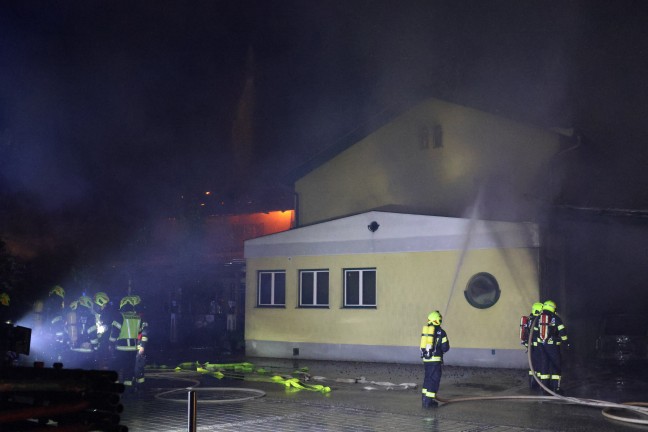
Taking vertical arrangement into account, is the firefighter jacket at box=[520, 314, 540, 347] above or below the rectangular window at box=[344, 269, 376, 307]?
below

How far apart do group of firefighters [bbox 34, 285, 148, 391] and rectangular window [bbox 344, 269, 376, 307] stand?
6.68 metres

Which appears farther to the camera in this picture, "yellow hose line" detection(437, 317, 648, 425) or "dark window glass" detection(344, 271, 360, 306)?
"dark window glass" detection(344, 271, 360, 306)

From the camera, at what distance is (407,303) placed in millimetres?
17297

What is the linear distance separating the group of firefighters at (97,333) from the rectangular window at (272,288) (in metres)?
6.27

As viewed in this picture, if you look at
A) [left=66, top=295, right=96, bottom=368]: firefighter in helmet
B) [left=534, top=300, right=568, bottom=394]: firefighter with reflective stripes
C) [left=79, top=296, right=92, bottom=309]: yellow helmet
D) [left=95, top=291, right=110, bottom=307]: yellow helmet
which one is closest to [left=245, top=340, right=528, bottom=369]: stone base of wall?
[left=534, top=300, right=568, bottom=394]: firefighter with reflective stripes

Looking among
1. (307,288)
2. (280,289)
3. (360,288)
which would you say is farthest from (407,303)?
(280,289)

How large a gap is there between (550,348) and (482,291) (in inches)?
171

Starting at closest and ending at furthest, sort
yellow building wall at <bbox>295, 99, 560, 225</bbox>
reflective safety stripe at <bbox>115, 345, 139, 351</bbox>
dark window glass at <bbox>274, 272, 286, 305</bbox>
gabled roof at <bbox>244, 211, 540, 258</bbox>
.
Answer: reflective safety stripe at <bbox>115, 345, 139, 351</bbox>, gabled roof at <bbox>244, 211, 540, 258</bbox>, dark window glass at <bbox>274, 272, 286, 305</bbox>, yellow building wall at <bbox>295, 99, 560, 225</bbox>

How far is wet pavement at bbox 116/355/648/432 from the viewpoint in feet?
30.5

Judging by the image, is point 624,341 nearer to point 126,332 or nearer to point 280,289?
point 280,289

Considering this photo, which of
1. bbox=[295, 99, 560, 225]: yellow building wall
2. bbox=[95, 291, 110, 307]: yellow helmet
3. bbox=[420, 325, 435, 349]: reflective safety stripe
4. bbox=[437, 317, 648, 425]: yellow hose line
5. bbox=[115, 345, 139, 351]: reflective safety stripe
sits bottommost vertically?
bbox=[437, 317, 648, 425]: yellow hose line

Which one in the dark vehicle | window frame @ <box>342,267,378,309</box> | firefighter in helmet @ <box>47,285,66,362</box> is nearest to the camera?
firefighter in helmet @ <box>47,285,66,362</box>

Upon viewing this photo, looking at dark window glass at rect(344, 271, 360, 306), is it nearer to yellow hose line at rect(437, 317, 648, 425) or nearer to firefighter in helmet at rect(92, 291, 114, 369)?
yellow hose line at rect(437, 317, 648, 425)

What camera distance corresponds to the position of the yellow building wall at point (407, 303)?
→ 1583 cm
